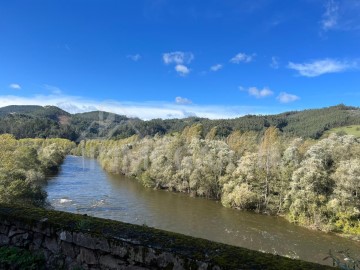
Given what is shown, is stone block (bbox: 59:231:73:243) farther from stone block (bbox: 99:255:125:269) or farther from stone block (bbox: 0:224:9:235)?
stone block (bbox: 0:224:9:235)

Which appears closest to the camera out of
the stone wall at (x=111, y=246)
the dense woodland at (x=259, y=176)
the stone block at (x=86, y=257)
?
the stone wall at (x=111, y=246)

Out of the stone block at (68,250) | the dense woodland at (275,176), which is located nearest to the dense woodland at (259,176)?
the dense woodland at (275,176)

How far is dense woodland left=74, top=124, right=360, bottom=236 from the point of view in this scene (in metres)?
34.2

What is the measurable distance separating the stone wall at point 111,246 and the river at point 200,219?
71.2 ft

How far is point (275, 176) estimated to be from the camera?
4369 centimetres

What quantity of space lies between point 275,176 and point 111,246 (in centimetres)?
4181

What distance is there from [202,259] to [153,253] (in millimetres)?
742

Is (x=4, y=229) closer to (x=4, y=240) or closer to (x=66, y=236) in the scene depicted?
(x=4, y=240)

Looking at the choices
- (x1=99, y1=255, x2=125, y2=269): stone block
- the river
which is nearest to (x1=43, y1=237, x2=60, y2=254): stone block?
(x1=99, y1=255, x2=125, y2=269): stone block

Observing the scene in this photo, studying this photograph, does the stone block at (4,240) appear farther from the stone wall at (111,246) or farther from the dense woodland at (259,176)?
the dense woodland at (259,176)

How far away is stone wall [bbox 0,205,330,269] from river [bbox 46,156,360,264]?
21714mm

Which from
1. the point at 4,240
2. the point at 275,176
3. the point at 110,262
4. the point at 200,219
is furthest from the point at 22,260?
the point at 275,176

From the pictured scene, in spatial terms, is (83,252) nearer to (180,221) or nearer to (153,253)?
(153,253)

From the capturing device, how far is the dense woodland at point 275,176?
34188 mm
